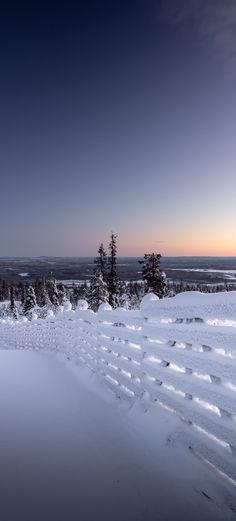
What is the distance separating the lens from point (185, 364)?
12.5 ft

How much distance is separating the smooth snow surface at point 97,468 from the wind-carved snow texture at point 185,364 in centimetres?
20

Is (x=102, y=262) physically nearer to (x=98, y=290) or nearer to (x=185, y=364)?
(x=98, y=290)

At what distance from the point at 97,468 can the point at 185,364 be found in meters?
1.19

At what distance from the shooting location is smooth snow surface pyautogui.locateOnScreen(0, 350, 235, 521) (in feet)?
9.73

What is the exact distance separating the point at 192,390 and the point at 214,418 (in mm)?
383

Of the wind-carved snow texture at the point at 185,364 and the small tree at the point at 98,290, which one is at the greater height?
the wind-carved snow texture at the point at 185,364

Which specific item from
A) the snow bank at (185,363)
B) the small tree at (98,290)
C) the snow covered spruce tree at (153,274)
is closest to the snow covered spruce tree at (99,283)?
the small tree at (98,290)

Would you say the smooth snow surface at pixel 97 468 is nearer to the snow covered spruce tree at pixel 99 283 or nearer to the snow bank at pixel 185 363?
the snow bank at pixel 185 363

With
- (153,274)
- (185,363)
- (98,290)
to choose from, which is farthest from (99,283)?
(185,363)

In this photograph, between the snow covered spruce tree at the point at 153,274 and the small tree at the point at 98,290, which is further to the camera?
the small tree at the point at 98,290

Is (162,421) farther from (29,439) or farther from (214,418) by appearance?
(29,439)

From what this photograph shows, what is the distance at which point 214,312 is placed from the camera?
3.36m

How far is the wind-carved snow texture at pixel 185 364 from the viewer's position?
3.20m

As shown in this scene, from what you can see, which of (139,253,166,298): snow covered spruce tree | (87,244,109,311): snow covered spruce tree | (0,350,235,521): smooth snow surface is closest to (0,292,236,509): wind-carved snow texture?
(0,350,235,521): smooth snow surface
